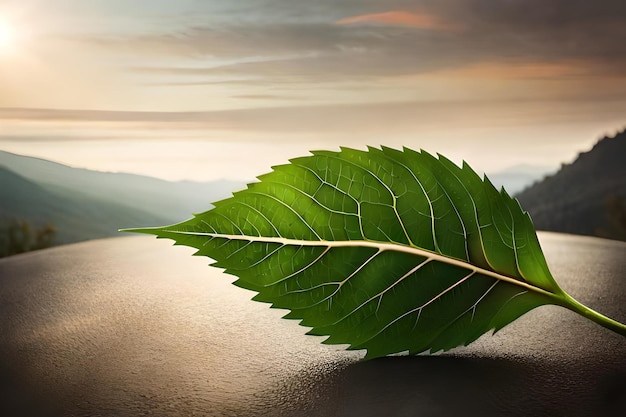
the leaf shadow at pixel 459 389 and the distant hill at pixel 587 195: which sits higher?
the distant hill at pixel 587 195

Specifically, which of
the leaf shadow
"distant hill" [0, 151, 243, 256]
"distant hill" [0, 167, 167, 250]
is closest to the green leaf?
the leaf shadow

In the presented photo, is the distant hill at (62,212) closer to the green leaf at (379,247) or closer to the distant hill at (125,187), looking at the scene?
the distant hill at (125,187)

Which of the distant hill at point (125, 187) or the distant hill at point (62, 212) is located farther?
the distant hill at point (125, 187)

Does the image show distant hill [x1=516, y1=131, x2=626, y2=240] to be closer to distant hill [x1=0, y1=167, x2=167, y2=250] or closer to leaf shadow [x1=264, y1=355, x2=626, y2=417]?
distant hill [x1=0, y1=167, x2=167, y2=250]

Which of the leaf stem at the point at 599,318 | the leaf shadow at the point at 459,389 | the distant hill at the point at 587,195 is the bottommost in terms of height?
the leaf shadow at the point at 459,389

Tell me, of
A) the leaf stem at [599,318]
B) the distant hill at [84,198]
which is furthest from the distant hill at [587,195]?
the leaf stem at [599,318]

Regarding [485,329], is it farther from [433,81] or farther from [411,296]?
[433,81]

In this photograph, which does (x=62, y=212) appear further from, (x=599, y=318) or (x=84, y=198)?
(x=599, y=318)
